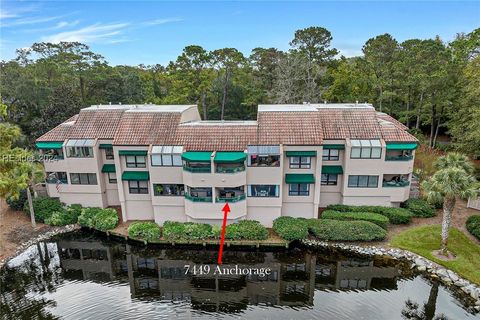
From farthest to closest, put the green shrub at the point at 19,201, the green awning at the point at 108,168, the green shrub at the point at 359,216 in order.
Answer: the green shrub at the point at 19,201
the green awning at the point at 108,168
the green shrub at the point at 359,216

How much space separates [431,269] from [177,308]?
2014 centimetres

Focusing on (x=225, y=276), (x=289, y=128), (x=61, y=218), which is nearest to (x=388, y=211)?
(x=289, y=128)

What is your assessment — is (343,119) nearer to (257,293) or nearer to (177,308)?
(257,293)

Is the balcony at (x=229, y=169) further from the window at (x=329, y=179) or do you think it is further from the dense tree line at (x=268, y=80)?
the dense tree line at (x=268, y=80)

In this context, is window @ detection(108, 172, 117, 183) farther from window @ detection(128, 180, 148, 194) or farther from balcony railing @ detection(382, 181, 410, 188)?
balcony railing @ detection(382, 181, 410, 188)

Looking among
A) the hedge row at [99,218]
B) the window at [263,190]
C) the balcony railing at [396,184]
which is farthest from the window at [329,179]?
the hedge row at [99,218]

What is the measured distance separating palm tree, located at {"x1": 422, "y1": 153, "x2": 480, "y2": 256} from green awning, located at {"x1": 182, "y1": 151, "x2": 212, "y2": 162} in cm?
1862

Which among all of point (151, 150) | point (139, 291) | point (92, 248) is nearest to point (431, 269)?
point (139, 291)

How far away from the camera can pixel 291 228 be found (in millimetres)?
31312

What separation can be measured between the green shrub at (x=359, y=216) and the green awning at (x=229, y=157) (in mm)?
10307

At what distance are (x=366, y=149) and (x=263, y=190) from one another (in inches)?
430

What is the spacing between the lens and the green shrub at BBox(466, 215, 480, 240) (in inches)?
1201

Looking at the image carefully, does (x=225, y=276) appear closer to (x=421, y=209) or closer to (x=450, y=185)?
(x=450, y=185)

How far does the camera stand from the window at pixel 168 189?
33375 mm
